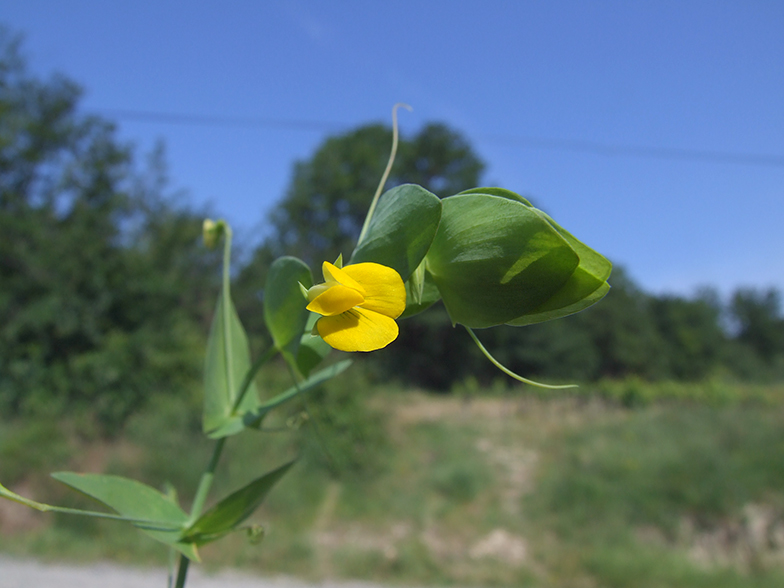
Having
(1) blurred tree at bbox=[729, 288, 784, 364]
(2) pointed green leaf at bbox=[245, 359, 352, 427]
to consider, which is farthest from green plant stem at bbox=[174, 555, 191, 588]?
(1) blurred tree at bbox=[729, 288, 784, 364]

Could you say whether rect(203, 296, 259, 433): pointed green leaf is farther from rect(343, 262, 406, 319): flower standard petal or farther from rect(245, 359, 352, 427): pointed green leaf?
rect(343, 262, 406, 319): flower standard petal

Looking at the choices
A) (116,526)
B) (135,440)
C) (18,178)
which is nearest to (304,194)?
(18,178)

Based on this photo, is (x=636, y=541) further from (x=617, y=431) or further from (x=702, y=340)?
(x=702, y=340)

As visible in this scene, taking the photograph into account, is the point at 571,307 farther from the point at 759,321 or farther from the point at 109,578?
the point at 759,321

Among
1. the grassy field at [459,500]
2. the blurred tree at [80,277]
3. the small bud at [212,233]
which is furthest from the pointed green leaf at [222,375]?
the blurred tree at [80,277]

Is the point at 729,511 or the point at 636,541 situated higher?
the point at 729,511

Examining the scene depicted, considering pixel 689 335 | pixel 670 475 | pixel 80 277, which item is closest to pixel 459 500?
pixel 670 475
